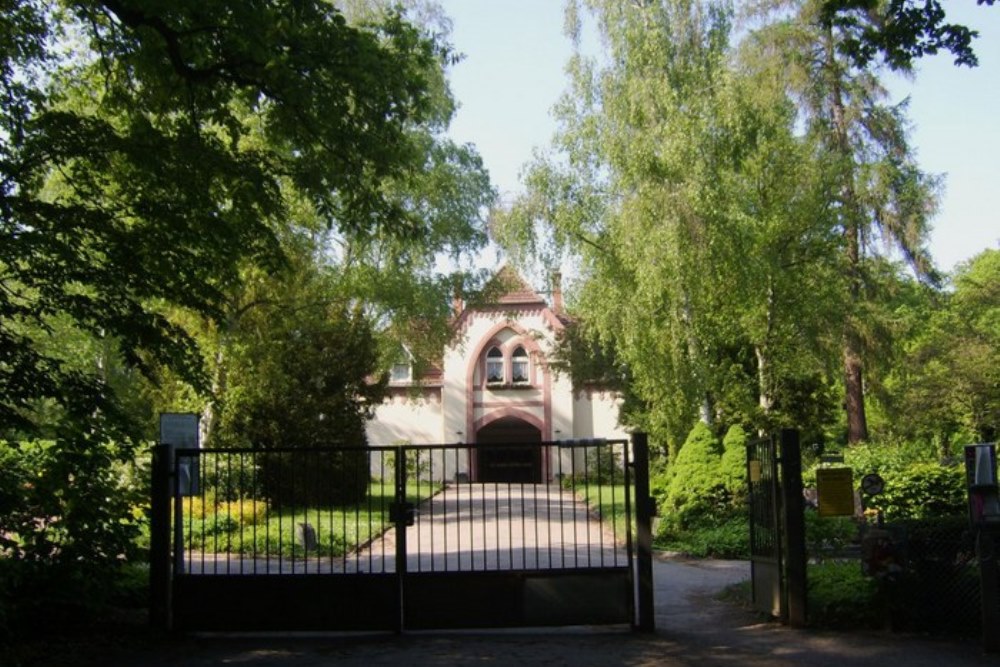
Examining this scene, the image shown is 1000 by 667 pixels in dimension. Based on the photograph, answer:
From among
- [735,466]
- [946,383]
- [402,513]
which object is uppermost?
[946,383]

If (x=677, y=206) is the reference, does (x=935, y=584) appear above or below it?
below

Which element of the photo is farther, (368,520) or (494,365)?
(494,365)

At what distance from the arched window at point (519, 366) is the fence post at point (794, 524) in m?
42.1

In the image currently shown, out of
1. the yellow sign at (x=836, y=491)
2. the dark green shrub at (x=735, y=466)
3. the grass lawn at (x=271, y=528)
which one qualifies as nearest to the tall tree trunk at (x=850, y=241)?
the dark green shrub at (x=735, y=466)

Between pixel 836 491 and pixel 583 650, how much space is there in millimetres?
3813

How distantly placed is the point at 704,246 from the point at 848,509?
15720 mm

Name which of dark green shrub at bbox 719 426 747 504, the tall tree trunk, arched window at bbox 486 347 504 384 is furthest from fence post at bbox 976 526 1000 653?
A: arched window at bbox 486 347 504 384

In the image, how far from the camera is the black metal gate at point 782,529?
1064 cm

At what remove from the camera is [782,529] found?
10.8 meters

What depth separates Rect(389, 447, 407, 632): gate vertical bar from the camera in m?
10.1

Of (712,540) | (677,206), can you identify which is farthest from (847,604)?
(677,206)

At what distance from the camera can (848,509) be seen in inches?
451

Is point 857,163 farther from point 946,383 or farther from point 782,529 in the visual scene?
point 782,529

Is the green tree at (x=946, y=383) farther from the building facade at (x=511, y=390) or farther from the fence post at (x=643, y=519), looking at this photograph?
the fence post at (x=643, y=519)
